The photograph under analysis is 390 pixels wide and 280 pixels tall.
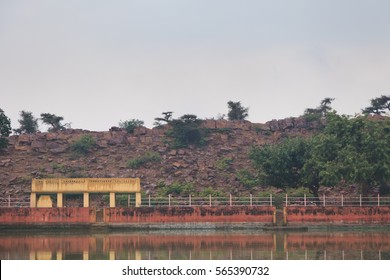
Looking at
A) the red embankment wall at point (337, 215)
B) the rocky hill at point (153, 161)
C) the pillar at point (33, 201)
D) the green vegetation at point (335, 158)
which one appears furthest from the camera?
the rocky hill at point (153, 161)

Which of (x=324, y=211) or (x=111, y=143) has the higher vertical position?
(x=111, y=143)

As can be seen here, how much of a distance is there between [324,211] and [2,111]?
121ft

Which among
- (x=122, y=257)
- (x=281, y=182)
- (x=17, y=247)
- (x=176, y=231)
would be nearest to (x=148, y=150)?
(x=281, y=182)

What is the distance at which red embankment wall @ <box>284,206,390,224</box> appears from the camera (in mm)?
48906

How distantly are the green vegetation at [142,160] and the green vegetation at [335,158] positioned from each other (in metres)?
21.6

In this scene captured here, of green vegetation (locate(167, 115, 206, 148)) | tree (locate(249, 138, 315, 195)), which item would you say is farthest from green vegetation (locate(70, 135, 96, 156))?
tree (locate(249, 138, 315, 195))

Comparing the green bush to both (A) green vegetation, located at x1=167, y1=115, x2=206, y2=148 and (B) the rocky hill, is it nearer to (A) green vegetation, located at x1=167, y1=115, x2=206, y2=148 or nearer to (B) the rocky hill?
(B) the rocky hill

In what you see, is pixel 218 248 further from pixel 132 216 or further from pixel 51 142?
pixel 51 142

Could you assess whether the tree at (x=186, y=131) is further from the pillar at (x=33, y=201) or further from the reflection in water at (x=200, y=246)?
the reflection in water at (x=200, y=246)

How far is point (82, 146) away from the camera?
7888 cm

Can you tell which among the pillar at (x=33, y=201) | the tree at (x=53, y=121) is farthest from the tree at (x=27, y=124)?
the pillar at (x=33, y=201)

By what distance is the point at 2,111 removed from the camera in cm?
7181

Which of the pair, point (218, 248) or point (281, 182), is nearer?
point (218, 248)

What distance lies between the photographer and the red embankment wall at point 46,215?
4797cm
